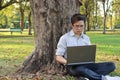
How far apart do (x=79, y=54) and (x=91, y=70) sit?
478 millimetres

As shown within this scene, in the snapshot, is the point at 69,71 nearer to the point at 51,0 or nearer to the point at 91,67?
the point at 91,67

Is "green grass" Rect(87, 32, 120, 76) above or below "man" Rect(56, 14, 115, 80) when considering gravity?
below

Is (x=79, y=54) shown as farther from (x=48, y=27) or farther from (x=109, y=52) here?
(x=109, y=52)

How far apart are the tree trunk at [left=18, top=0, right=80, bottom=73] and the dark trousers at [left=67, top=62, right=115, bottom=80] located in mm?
1042

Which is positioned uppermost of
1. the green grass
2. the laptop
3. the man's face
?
the man's face

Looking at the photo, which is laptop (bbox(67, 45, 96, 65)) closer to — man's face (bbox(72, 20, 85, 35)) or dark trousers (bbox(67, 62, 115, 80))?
dark trousers (bbox(67, 62, 115, 80))

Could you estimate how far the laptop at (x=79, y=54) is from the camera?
694 cm

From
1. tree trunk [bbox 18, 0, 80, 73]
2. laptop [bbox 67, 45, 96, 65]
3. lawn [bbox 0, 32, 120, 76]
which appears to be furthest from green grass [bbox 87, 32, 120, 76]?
laptop [bbox 67, 45, 96, 65]

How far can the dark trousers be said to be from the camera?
6.95 meters

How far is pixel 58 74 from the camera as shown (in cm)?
811

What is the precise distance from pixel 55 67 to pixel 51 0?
1.52 meters

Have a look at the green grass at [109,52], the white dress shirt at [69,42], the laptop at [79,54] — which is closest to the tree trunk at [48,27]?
the white dress shirt at [69,42]

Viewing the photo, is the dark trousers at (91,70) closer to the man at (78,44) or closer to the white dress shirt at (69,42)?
the man at (78,44)

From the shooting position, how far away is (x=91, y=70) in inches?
284
